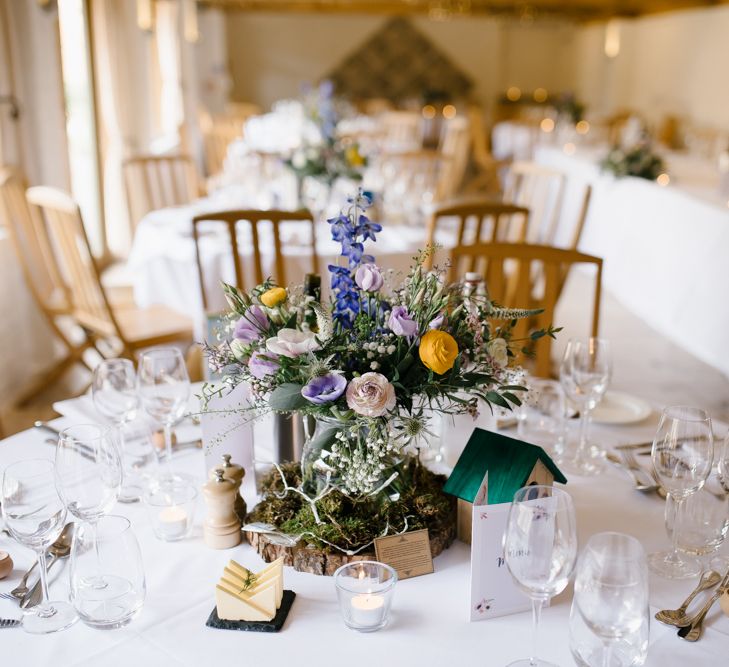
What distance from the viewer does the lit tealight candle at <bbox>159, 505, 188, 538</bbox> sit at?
128 cm

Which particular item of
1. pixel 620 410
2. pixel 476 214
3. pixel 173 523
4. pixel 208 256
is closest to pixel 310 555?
pixel 173 523

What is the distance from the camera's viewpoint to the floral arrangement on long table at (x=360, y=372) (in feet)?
3.70

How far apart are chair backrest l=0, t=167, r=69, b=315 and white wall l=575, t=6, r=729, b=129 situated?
26.9ft

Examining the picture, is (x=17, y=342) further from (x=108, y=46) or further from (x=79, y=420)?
(x=108, y=46)

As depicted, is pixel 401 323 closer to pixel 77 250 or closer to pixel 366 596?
pixel 366 596

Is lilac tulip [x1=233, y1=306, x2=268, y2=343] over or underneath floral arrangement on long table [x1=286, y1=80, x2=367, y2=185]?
underneath

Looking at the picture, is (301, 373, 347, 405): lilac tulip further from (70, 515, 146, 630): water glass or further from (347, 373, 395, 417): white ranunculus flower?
(70, 515, 146, 630): water glass

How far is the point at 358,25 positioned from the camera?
1394 centimetres

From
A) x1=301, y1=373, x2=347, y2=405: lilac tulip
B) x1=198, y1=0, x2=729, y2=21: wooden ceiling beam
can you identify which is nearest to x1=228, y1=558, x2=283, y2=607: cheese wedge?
x1=301, y1=373, x2=347, y2=405: lilac tulip

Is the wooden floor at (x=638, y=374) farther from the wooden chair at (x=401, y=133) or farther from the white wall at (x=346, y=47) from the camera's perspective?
the white wall at (x=346, y=47)

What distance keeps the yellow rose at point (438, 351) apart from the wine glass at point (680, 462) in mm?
394

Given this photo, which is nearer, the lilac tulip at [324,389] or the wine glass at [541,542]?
the wine glass at [541,542]

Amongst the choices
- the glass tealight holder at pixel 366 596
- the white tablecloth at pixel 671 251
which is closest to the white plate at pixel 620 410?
the glass tealight holder at pixel 366 596

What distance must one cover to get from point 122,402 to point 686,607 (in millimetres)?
1072
